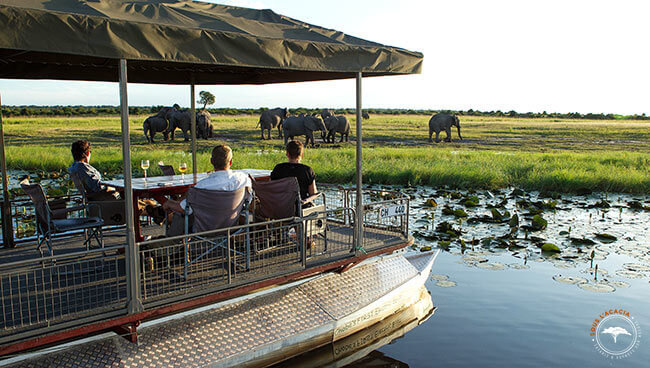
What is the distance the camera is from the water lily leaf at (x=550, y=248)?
846cm

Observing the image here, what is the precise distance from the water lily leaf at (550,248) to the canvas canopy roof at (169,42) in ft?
13.4

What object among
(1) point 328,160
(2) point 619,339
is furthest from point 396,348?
(1) point 328,160

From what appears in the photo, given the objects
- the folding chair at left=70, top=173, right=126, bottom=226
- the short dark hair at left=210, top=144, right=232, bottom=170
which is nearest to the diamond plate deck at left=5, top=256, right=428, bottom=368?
the short dark hair at left=210, top=144, right=232, bottom=170

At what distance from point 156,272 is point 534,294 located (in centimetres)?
478

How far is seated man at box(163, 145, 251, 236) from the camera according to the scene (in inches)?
197

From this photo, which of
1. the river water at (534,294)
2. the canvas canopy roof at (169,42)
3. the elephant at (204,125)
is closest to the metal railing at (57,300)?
the canvas canopy roof at (169,42)

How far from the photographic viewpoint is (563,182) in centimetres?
1424

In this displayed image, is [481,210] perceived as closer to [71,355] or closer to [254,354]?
[254,354]

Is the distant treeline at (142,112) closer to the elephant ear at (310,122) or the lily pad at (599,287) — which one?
the elephant ear at (310,122)

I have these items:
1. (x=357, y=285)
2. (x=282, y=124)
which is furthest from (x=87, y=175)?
(x=282, y=124)

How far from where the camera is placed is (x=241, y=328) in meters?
4.82

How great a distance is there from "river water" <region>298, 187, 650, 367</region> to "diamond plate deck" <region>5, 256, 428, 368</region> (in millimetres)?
640

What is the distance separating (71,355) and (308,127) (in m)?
26.1

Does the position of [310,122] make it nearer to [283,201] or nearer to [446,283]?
[446,283]
